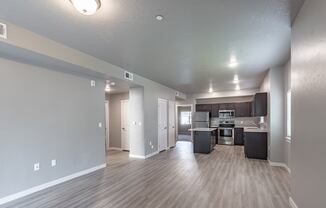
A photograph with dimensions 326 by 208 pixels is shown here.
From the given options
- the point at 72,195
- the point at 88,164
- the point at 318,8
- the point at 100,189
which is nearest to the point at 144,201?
the point at 100,189

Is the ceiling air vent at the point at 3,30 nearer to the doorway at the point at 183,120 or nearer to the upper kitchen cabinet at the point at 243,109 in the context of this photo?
the upper kitchen cabinet at the point at 243,109

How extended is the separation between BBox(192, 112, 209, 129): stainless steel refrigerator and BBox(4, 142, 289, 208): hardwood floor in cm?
457

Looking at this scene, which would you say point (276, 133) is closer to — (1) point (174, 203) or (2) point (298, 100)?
(2) point (298, 100)

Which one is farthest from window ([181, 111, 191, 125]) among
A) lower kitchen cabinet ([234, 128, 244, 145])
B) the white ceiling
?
the white ceiling

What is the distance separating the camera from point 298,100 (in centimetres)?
259

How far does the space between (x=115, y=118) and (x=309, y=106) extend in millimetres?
7160

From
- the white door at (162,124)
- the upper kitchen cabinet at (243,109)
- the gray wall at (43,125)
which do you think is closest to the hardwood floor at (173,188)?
the gray wall at (43,125)

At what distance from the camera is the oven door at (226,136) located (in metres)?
9.22

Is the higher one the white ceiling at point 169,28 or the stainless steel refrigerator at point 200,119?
the white ceiling at point 169,28

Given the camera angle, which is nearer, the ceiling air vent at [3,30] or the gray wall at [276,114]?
the ceiling air vent at [3,30]

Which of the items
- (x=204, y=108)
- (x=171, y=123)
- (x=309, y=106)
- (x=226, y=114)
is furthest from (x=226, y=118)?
(x=309, y=106)

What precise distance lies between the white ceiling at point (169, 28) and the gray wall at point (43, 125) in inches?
37.9

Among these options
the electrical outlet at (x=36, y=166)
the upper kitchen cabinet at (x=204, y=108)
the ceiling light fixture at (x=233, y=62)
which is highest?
the ceiling light fixture at (x=233, y=62)

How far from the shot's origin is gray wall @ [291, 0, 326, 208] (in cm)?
184
